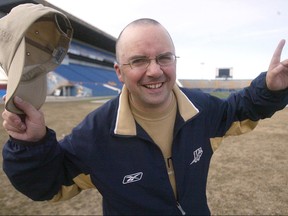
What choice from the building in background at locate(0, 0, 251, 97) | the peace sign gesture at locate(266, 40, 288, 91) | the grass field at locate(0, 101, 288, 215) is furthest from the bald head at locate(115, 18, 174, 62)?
the building in background at locate(0, 0, 251, 97)

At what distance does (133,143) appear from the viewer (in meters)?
1.50

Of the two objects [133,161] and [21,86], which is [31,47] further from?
[133,161]

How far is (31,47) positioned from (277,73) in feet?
Result: 4.20

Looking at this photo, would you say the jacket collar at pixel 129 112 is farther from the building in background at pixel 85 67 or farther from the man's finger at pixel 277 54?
the building in background at pixel 85 67

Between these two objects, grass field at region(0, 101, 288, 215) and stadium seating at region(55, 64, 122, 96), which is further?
stadium seating at region(55, 64, 122, 96)

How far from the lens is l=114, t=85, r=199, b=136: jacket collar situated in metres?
1.49

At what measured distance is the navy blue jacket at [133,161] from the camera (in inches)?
57.2

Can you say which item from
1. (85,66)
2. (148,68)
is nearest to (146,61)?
(148,68)

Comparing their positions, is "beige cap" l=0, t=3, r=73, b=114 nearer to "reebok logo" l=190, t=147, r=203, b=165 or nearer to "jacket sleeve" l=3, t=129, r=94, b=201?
"jacket sleeve" l=3, t=129, r=94, b=201

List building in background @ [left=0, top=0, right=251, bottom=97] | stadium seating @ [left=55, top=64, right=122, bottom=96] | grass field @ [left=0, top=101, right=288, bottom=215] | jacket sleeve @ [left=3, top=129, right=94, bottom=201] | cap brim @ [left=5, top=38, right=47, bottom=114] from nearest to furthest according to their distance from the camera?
cap brim @ [left=5, top=38, right=47, bottom=114], jacket sleeve @ [left=3, top=129, right=94, bottom=201], grass field @ [left=0, top=101, right=288, bottom=215], building in background @ [left=0, top=0, right=251, bottom=97], stadium seating @ [left=55, top=64, right=122, bottom=96]

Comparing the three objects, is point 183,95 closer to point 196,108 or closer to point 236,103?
point 196,108

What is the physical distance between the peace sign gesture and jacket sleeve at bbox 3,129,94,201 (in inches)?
45.5

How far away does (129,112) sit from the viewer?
1.58 metres

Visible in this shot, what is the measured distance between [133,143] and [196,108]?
45 centimetres
